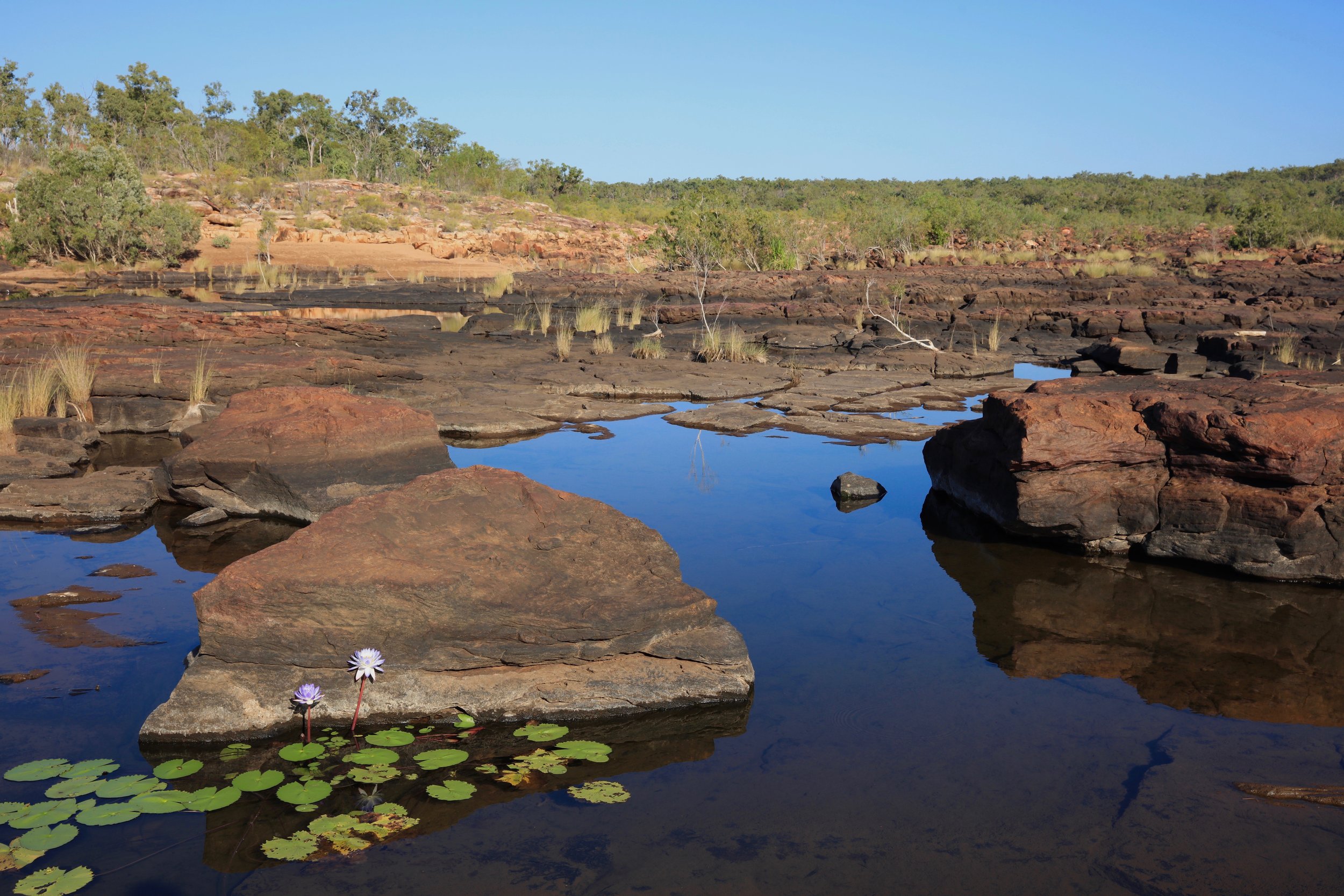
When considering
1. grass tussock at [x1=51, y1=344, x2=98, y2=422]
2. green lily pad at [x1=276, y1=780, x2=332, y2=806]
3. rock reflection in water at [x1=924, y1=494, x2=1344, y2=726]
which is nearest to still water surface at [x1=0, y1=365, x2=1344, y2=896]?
rock reflection in water at [x1=924, y1=494, x2=1344, y2=726]

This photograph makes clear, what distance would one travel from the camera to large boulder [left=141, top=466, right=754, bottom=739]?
13.5 ft

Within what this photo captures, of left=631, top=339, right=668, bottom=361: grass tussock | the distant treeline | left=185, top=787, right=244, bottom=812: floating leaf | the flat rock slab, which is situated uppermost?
the distant treeline

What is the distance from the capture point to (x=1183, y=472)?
646cm

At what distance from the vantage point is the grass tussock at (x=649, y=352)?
16.3 metres

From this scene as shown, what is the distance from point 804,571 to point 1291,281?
2567 cm

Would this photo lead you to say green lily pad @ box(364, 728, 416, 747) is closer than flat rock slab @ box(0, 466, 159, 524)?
Yes

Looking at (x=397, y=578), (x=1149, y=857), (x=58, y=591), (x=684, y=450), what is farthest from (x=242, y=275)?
(x=1149, y=857)

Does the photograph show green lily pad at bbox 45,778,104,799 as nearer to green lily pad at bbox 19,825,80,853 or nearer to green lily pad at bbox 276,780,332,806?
green lily pad at bbox 19,825,80,853

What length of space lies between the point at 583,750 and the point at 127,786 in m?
1.70

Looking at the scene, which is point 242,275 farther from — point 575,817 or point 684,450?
point 575,817

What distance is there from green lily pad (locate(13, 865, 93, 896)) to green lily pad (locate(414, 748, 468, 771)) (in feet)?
3.74

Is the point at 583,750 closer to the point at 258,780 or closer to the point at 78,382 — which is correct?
the point at 258,780

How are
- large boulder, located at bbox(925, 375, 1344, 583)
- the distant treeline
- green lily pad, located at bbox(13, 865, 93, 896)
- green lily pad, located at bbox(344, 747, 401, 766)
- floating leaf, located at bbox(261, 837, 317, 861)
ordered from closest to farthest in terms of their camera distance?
green lily pad, located at bbox(13, 865, 93, 896), floating leaf, located at bbox(261, 837, 317, 861), green lily pad, located at bbox(344, 747, 401, 766), large boulder, located at bbox(925, 375, 1344, 583), the distant treeline

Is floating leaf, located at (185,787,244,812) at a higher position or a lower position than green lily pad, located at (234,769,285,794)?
lower
